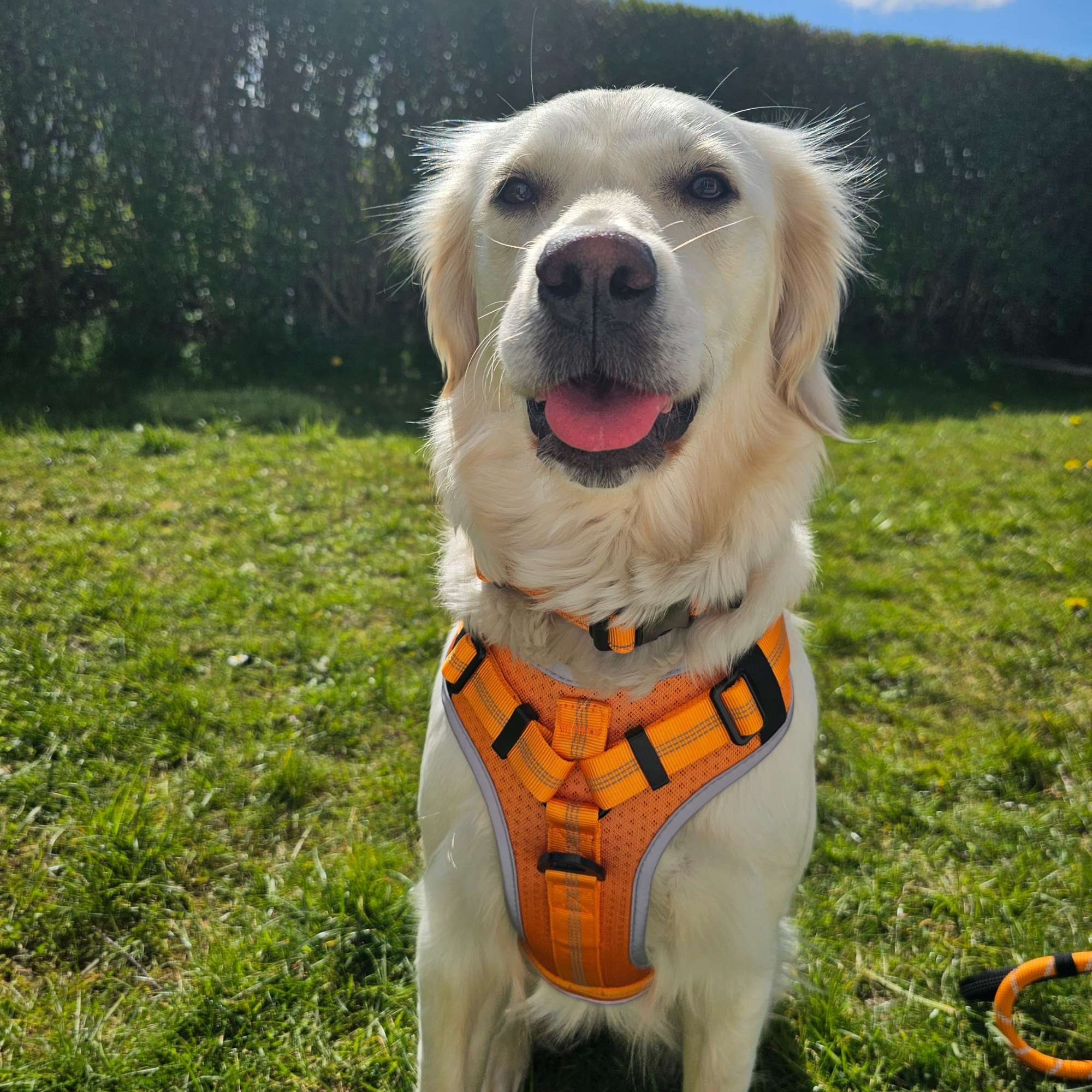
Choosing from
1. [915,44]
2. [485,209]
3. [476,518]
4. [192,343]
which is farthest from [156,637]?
[915,44]

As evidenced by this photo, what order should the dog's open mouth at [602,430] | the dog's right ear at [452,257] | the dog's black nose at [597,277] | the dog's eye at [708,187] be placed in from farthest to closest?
the dog's right ear at [452,257] < the dog's eye at [708,187] < the dog's open mouth at [602,430] < the dog's black nose at [597,277]

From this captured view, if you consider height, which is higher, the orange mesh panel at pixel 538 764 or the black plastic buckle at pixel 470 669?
the black plastic buckle at pixel 470 669

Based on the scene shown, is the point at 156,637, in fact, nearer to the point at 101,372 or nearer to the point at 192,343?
the point at 101,372

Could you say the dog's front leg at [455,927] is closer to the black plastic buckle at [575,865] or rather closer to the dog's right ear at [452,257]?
the black plastic buckle at [575,865]

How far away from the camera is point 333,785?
254cm

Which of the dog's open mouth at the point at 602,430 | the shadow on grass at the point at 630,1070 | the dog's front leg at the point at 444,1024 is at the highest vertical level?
the dog's open mouth at the point at 602,430

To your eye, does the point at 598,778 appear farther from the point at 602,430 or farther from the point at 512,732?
the point at 602,430

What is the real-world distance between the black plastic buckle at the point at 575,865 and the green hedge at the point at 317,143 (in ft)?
19.3

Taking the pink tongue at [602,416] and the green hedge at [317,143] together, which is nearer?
the pink tongue at [602,416]

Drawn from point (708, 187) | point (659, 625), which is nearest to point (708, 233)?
point (708, 187)

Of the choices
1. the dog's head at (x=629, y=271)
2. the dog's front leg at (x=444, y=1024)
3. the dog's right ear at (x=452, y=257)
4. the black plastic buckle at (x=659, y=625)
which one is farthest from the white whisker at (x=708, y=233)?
the dog's front leg at (x=444, y=1024)

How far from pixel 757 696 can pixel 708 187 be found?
1057 mm

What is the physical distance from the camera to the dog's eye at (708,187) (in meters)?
1.71

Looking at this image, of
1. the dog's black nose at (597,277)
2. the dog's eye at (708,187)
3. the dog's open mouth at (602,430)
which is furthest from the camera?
the dog's eye at (708,187)
